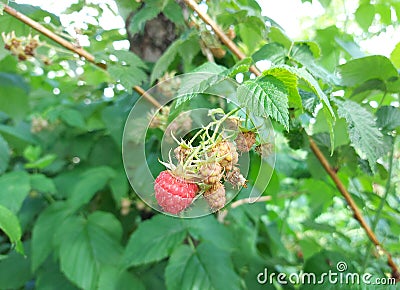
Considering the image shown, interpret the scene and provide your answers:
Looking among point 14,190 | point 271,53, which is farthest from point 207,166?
point 14,190

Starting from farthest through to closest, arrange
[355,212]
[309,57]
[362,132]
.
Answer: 1. [355,212]
2. [309,57]
3. [362,132]

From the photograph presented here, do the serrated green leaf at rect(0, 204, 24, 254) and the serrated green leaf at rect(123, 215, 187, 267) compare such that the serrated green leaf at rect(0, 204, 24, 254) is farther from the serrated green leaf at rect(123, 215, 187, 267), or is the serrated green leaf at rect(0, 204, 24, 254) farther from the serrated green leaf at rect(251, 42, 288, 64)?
the serrated green leaf at rect(251, 42, 288, 64)

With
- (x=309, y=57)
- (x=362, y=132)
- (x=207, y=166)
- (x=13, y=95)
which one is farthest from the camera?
(x=13, y=95)

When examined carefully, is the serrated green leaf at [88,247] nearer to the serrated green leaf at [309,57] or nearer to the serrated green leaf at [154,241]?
the serrated green leaf at [154,241]

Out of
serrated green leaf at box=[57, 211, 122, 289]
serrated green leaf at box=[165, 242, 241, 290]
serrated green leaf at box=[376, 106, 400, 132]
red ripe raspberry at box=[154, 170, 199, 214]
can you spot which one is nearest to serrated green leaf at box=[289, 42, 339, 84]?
serrated green leaf at box=[376, 106, 400, 132]

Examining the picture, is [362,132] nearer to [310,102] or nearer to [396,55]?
[310,102]

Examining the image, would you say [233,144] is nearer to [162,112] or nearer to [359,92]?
[162,112]
